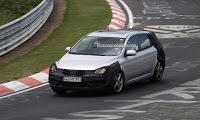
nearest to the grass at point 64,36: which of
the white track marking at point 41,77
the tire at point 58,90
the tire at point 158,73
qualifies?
the white track marking at point 41,77

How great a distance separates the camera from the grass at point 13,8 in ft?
79.6

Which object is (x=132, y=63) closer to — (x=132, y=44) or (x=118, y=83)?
(x=132, y=44)

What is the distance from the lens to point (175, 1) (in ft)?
103

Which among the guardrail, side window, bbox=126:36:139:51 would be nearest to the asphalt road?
side window, bbox=126:36:139:51

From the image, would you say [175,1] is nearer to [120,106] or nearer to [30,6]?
[30,6]

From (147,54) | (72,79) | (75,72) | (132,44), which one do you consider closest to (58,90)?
(72,79)

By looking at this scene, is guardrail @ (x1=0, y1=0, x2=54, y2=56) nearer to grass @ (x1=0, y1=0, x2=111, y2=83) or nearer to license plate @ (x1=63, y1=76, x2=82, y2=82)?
grass @ (x1=0, y1=0, x2=111, y2=83)

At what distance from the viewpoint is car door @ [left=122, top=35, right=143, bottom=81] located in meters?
12.9

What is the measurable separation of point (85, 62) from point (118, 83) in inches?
38.5

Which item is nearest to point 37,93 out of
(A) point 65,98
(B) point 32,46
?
(A) point 65,98

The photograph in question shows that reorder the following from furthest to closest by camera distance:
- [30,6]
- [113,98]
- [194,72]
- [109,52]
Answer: [30,6]
[194,72]
[109,52]
[113,98]

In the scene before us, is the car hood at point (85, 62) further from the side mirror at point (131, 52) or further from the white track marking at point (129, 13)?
the white track marking at point (129, 13)

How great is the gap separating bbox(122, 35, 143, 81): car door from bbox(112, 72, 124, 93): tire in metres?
0.23

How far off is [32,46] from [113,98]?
9.32m
